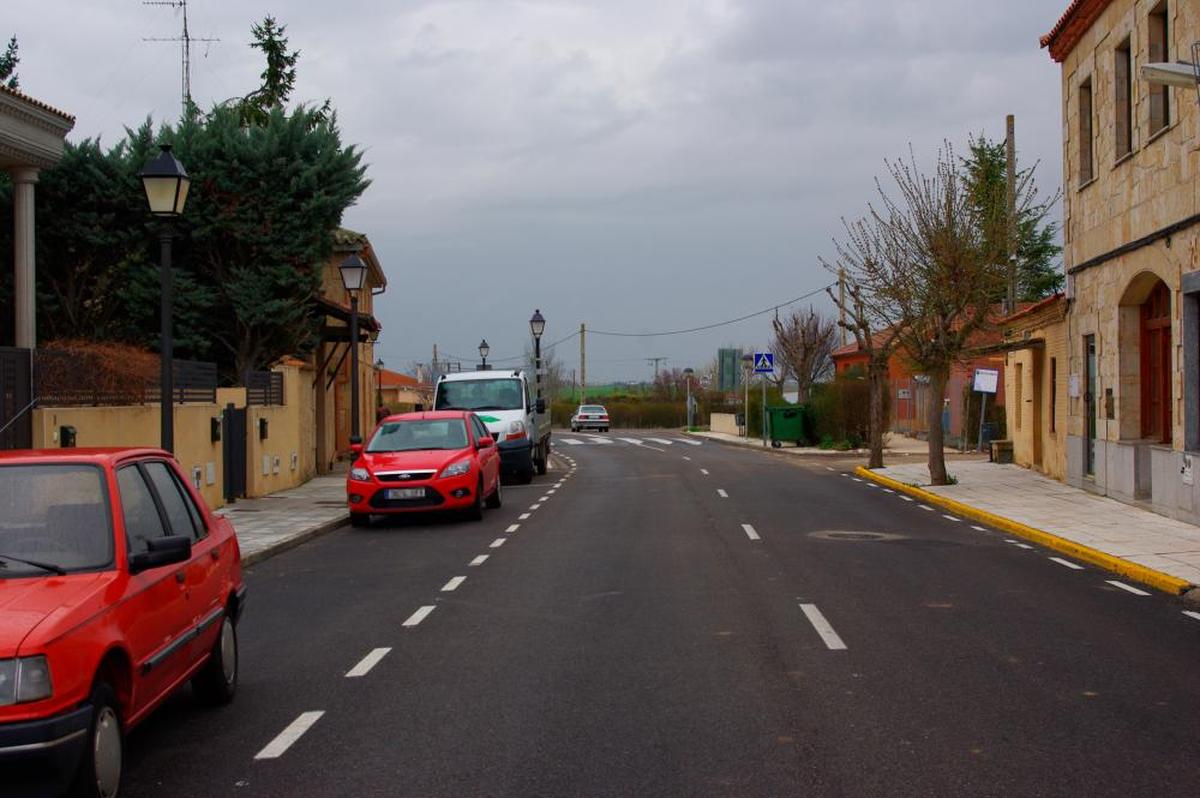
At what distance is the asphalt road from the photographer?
5457mm

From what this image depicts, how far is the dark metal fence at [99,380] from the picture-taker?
45.4ft

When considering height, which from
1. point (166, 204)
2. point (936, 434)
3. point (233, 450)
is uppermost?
point (166, 204)

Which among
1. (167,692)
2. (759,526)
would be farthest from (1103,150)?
(167,692)

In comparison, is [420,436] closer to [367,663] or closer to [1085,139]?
[367,663]

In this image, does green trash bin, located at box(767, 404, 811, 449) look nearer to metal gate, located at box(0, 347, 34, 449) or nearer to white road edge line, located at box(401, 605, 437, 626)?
metal gate, located at box(0, 347, 34, 449)

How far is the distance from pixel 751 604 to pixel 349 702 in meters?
4.15

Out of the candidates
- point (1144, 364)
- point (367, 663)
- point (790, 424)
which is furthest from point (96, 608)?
point (790, 424)

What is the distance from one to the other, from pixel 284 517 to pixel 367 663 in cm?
1031

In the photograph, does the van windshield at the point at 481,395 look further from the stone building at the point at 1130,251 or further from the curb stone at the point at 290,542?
the stone building at the point at 1130,251

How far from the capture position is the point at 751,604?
998 cm

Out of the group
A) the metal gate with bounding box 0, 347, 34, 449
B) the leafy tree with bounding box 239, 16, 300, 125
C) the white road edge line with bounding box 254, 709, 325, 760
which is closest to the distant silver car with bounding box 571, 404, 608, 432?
the leafy tree with bounding box 239, 16, 300, 125

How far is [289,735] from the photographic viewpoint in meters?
6.22

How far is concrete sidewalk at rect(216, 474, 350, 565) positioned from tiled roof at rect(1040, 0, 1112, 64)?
15.1 m

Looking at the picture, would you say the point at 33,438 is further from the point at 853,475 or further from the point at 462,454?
the point at 853,475
